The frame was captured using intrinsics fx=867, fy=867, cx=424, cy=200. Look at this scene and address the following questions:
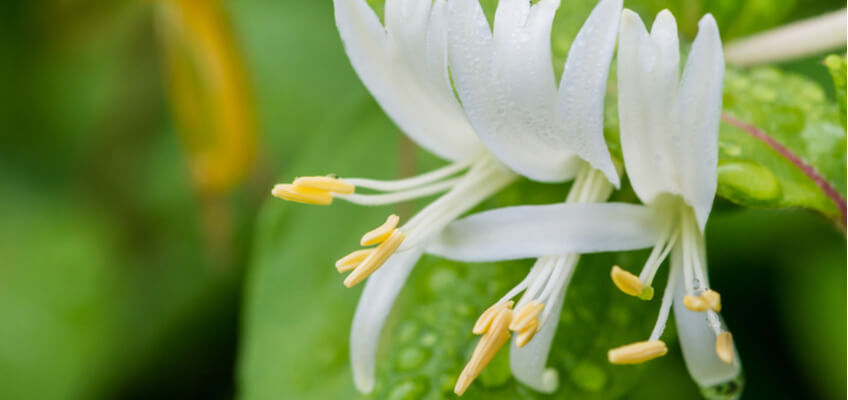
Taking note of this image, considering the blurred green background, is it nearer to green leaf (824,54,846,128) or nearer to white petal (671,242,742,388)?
white petal (671,242,742,388)

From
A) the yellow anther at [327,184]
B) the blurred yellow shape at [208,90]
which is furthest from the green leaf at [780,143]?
the blurred yellow shape at [208,90]

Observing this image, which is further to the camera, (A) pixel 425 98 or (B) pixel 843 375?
(B) pixel 843 375

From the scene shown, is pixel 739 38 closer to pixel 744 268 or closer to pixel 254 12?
pixel 744 268

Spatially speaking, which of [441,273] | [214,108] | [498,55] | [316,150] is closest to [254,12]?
[214,108]

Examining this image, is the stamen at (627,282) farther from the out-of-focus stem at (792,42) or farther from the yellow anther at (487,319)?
the out-of-focus stem at (792,42)

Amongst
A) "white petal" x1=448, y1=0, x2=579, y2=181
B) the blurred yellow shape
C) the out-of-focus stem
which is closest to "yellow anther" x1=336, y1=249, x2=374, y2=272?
"white petal" x1=448, y1=0, x2=579, y2=181
